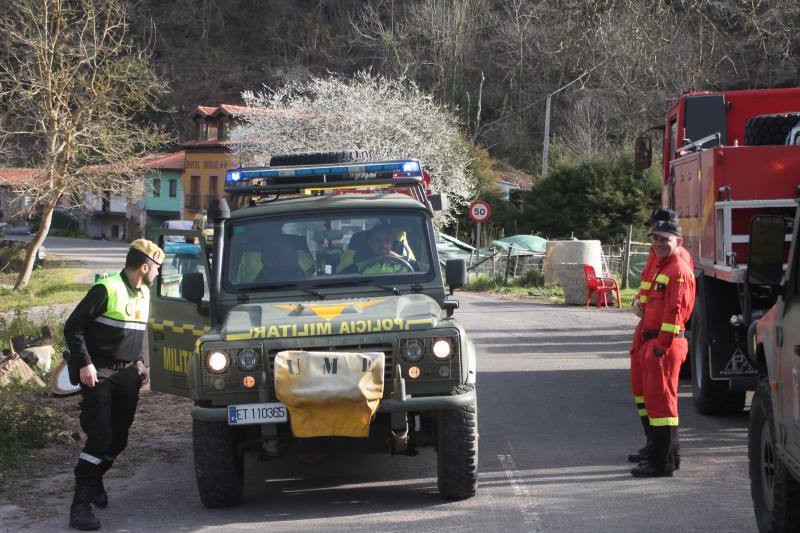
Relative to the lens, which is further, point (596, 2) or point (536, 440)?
point (596, 2)

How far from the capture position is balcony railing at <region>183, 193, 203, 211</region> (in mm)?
72000

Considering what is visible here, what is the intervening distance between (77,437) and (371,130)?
136 feet

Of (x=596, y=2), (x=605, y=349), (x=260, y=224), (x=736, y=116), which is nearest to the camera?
(x=260, y=224)

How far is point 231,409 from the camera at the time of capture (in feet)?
21.6

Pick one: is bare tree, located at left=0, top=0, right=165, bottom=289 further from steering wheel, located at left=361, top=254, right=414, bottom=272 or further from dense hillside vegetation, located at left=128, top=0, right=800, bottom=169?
steering wheel, located at left=361, top=254, right=414, bottom=272

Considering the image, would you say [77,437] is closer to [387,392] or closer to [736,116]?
[387,392]

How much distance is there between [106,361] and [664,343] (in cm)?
377

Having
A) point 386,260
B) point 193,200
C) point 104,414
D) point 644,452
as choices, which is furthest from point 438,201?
point 193,200

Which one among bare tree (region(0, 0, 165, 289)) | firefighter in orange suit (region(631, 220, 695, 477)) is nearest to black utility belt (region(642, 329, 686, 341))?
firefighter in orange suit (region(631, 220, 695, 477))

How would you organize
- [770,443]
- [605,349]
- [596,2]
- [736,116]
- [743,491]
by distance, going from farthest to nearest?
1. [605,349]
2. [596,2]
3. [736,116]
4. [743,491]
5. [770,443]

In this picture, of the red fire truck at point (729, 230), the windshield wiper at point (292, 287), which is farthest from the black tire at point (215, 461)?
the red fire truck at point (729, 230)

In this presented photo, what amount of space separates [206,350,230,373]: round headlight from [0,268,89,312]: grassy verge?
64.2 feet

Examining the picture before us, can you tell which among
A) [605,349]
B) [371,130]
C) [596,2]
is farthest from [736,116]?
[371,130]

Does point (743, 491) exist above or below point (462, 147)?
below
